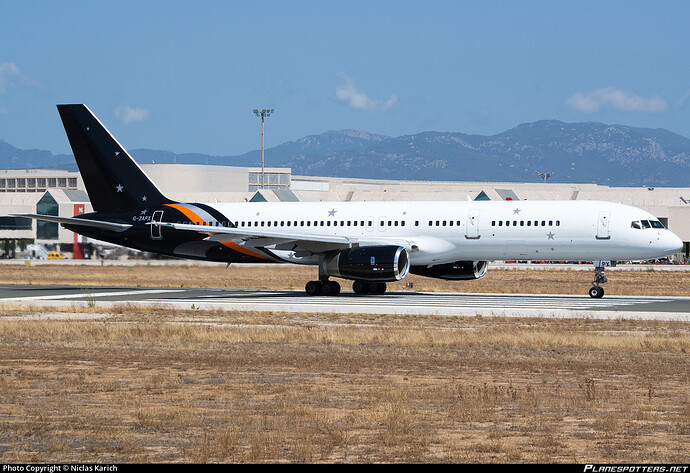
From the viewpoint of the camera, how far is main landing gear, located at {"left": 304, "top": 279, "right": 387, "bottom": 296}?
43000mm

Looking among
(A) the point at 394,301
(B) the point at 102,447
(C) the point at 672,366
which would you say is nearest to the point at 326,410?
(B) the point at 102,447

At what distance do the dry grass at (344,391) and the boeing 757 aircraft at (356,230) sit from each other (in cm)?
1151

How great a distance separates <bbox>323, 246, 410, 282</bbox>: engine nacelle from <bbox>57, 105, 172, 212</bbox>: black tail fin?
1153 centimetres

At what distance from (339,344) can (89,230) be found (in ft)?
87.6

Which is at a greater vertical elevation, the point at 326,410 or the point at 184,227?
the point at 184,227

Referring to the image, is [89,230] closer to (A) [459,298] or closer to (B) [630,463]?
(A) [459,298]

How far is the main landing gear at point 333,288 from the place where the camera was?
43000 mm

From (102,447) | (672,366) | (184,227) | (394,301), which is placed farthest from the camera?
(184,227)

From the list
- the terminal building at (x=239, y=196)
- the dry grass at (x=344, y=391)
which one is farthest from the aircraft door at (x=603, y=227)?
the terminal building at (x=239, y=196)

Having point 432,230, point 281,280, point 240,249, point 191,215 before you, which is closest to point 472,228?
point 432,230

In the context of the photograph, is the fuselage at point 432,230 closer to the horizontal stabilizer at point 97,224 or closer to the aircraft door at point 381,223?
the aircraft door at point 381,223

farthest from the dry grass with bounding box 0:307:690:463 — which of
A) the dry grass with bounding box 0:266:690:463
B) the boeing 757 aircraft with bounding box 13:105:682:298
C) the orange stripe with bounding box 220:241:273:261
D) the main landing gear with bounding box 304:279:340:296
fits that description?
the orange stripe with bounding box 220:241:273:261

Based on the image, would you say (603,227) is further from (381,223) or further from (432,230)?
(381,223)

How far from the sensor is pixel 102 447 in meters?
11.3
